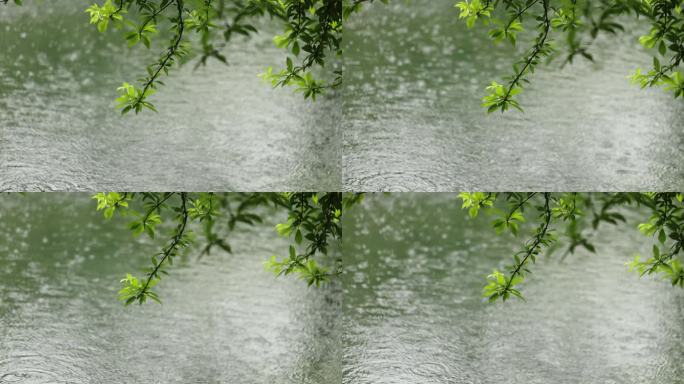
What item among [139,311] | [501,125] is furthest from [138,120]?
[501,125]

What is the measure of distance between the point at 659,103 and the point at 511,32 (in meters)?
0.41

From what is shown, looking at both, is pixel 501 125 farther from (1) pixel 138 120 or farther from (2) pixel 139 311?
(2) pixel 139 311

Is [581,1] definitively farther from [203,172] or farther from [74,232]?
[74,232]

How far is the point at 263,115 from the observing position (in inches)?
60.7

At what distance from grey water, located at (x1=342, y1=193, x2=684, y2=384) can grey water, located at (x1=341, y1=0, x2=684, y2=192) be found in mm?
96

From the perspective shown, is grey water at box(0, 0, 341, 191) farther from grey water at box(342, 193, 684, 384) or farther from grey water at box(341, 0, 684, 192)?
grey water at box(342, 193, 684, 384)

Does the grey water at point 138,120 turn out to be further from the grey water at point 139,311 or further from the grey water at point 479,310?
the grey water at point 479,310

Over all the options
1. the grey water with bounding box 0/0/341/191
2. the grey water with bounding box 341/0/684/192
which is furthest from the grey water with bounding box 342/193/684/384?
the grey water with bounding box 0/0/341/191

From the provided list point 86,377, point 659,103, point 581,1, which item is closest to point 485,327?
point 659,103

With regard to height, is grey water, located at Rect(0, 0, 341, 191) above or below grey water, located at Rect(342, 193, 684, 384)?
above

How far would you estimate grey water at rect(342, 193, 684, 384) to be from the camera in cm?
151

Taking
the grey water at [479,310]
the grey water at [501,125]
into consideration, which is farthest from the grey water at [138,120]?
the grey water at [479,310]

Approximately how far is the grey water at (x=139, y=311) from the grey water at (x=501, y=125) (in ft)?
1.12

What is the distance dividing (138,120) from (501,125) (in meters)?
0.91
